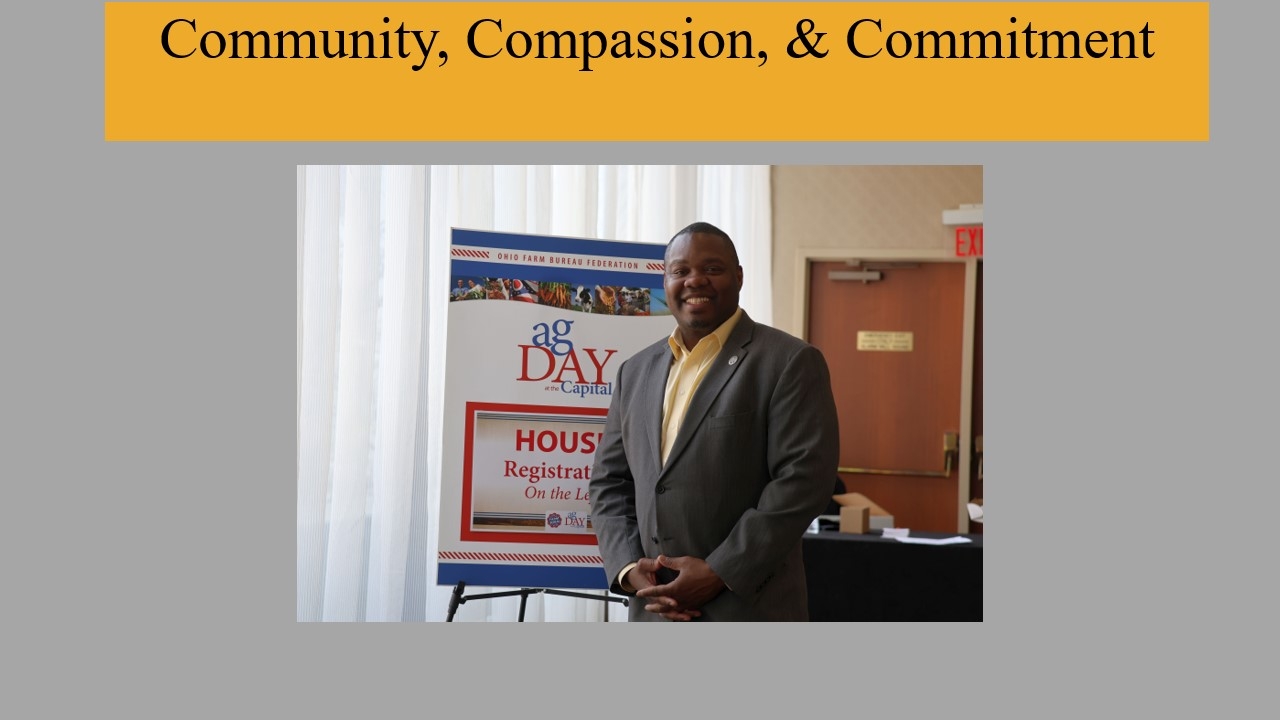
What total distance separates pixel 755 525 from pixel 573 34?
126cm

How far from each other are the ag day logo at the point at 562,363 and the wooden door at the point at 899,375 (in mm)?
3234

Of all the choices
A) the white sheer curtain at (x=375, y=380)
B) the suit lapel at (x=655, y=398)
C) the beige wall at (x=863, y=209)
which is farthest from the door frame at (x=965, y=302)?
the suit lapel at (x=655, y=398)

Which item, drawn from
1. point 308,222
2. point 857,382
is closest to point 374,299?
point 308,222

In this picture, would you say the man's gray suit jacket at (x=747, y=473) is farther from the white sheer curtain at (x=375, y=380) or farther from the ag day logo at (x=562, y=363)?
the white sheer curtain at (x=375, y=380)

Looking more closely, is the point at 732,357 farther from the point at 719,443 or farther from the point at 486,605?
the point at 486,605

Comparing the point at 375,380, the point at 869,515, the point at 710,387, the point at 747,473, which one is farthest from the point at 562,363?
the point at 869,515

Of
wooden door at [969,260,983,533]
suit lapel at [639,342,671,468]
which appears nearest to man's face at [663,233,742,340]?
suit lapel at [639,342,671,468]

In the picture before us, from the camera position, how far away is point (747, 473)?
229cm

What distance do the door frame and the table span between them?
2.23 meters

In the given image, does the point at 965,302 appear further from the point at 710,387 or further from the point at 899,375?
the point at 710,387

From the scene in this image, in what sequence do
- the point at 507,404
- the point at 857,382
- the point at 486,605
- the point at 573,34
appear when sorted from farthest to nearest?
the point at 857,382 → the point at 486,605 → the point at 507,404 → the point at 573,34

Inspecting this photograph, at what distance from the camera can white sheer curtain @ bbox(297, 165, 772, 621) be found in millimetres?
3900

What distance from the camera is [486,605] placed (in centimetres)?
425

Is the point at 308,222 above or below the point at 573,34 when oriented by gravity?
below
